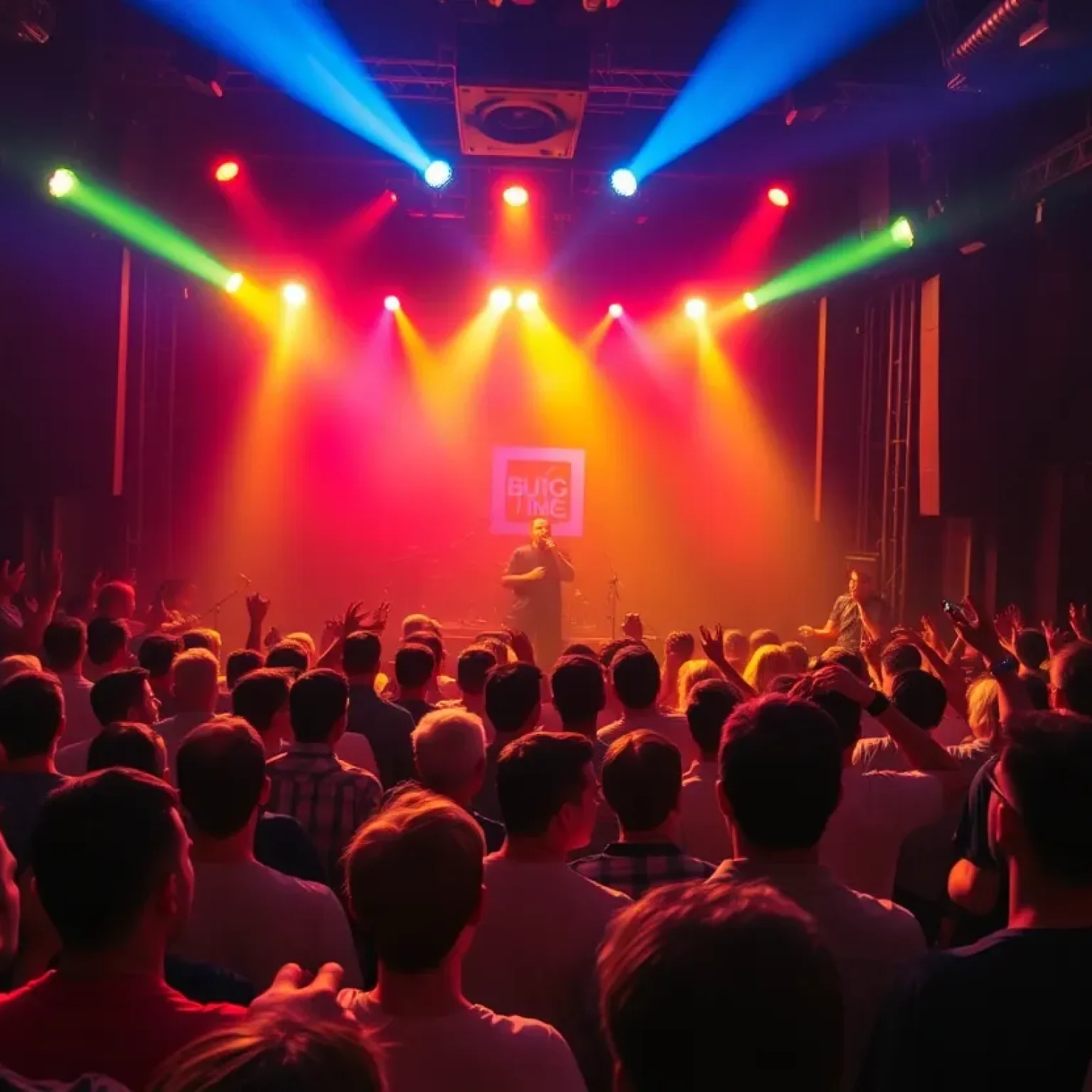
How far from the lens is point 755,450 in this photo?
14273 mm

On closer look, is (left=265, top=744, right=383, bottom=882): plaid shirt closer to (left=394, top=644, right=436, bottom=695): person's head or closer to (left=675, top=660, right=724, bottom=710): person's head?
(left=394, top=644, right=436, bottom=695): person's head

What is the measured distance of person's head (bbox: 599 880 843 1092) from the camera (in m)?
1.00

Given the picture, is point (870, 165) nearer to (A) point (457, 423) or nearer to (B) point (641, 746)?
(A) point (457, 423)

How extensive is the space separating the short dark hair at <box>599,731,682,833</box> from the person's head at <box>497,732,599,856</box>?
0.11 meters

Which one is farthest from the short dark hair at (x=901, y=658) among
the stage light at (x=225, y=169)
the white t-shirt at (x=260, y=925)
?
the stage light at (x=225, y=169)

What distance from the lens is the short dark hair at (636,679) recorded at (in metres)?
4.07

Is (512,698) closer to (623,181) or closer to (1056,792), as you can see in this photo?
(1056,792)

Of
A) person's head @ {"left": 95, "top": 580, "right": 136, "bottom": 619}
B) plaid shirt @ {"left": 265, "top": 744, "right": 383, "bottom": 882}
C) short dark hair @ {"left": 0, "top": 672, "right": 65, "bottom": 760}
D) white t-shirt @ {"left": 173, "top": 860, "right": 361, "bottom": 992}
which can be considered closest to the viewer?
white t-shirt @ {"left": 173, "top": 860, "right": 361, "bottom": 992}

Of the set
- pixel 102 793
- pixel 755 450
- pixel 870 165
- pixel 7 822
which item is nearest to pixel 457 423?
pixel 755 450

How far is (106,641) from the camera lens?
512cm

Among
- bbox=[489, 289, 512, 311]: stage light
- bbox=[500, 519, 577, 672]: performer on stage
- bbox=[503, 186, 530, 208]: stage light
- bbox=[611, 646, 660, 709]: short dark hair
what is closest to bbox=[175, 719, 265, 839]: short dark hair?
bbox=[611, 646, 660, 709]: short dark hair

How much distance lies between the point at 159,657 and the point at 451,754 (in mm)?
2271

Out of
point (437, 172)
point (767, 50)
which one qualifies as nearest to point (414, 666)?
point (767, 50)

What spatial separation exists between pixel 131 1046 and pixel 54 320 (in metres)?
8.52
